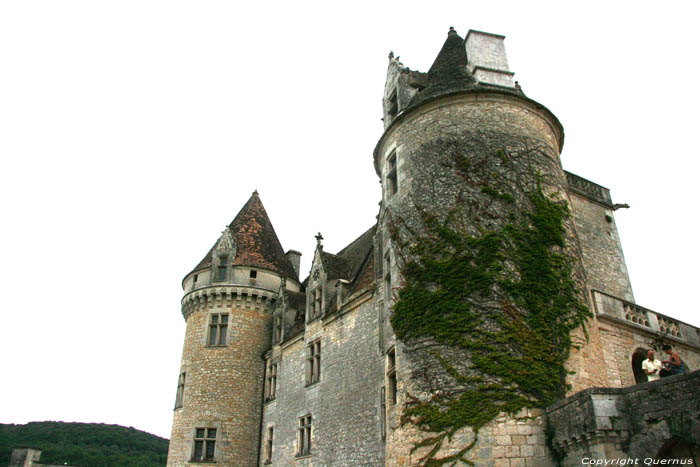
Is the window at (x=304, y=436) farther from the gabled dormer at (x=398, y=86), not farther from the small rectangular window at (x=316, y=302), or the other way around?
the gabled dormer at (x=398, y=86)

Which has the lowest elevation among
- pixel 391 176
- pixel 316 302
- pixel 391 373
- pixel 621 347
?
pixel 391 373

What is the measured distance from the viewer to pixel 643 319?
1320cm

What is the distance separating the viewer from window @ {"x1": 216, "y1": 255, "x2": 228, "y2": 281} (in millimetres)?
23375

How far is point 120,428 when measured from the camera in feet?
198

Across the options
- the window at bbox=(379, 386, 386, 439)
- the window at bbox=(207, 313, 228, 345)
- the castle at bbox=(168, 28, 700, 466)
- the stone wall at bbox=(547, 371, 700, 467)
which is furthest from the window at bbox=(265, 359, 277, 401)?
the stone wall at bbox=(547, 371, 700, 467)

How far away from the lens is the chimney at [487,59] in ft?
45.5

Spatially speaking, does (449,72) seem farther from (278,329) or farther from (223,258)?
(223,258)

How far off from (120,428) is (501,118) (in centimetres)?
6081

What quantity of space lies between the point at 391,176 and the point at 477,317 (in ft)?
16.8

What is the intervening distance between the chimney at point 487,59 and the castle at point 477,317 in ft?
0.16

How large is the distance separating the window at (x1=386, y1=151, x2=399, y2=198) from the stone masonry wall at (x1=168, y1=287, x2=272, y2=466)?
10.9 metres

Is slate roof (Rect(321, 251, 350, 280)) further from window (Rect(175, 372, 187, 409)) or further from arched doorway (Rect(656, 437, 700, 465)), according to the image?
arched doorway (Rect(656, 437, 700, 465))

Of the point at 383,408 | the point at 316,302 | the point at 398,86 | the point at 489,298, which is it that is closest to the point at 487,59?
the point at 398,86

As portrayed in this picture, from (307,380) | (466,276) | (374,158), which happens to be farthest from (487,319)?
(307,380)
